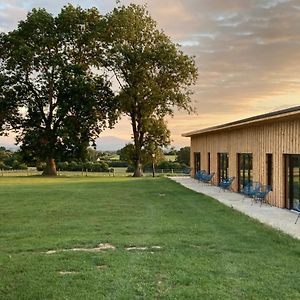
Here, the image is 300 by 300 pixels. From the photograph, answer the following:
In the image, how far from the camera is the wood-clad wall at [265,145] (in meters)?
14.7

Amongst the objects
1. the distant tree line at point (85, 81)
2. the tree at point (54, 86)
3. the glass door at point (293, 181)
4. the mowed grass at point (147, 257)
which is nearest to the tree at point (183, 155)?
the distant tree line at point (85, 81)

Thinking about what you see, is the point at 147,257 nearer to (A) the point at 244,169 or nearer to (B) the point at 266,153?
(B) the point at 266,153

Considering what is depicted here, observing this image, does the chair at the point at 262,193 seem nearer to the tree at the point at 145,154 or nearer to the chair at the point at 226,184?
the chair at the point at 226,184

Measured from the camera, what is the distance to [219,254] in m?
7.70

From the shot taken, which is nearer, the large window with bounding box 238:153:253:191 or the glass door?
the glass door

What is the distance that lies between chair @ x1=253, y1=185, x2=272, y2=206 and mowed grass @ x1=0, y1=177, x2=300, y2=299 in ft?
8.30

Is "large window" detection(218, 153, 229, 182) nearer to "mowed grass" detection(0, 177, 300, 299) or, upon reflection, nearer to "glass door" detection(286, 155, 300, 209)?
"glass door" detection(286, 155, 300, 209)

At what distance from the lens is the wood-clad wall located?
14.7 metres

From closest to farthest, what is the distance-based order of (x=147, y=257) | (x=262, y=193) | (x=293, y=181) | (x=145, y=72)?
(x=147, y=257) → (x=293, y=181) → (x=262, y=193) → (x=145, y=72)

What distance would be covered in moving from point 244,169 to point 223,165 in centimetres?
438

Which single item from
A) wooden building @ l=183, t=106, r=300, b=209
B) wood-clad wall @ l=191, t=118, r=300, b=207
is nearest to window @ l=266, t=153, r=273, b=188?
wooden building @ l=183, t=106, r=300, b=209

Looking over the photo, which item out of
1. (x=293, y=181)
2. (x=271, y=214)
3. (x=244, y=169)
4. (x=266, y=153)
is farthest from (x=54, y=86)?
(x=271, y=214)

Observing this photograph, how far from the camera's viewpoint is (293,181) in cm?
1488

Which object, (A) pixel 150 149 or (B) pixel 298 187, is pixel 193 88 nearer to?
(A) pixel 150 149
